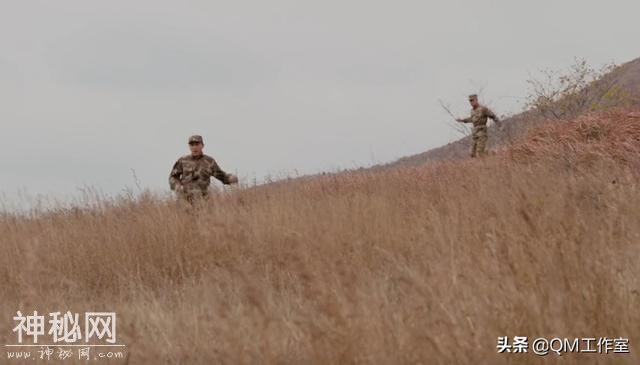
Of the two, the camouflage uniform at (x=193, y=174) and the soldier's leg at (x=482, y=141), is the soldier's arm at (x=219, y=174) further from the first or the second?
the soldier's leg at (x=482, y=141)

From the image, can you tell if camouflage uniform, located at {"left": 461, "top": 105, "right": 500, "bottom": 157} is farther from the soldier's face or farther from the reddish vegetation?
the soldier's face

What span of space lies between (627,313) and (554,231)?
657mm

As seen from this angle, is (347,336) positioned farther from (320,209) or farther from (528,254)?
(320,209)

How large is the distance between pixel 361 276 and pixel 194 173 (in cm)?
434

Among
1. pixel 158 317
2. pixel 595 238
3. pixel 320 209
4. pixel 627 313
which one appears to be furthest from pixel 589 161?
pixel 158 317

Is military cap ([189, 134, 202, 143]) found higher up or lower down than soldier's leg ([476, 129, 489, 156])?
lower down

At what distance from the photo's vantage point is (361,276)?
377cm

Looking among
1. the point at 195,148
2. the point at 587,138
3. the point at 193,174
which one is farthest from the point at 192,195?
the point at 587,138

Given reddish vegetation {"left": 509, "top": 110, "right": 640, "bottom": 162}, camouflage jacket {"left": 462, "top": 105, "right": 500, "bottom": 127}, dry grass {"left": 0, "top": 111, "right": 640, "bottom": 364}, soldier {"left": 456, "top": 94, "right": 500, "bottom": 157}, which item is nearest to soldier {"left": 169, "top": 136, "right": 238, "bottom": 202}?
dry grass {"left": 0, "top": 111, "right": 640, "bottom": 364}

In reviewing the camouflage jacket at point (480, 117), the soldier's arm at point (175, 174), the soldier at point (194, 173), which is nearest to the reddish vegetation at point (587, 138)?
the camouflage jacket at point (480, 117)

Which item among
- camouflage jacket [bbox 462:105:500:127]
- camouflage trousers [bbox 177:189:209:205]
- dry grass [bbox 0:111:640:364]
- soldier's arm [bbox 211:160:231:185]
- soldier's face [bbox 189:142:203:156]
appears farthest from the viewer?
camouflage jacket [bbox 462:105:500:127]

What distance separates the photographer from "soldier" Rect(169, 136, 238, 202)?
7.46m

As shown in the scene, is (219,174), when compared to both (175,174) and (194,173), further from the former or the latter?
(175,174)

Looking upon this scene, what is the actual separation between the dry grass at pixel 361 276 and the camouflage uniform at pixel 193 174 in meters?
0.42
